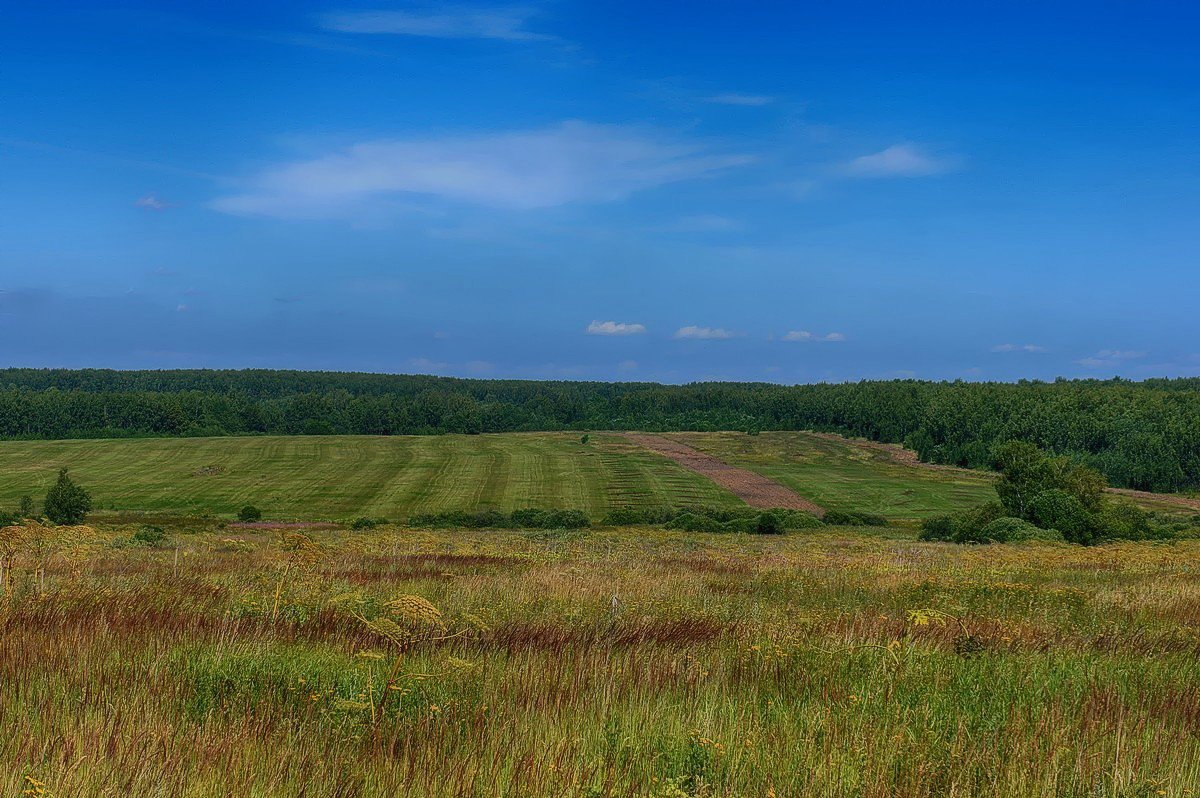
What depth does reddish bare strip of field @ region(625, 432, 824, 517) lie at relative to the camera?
292 feet

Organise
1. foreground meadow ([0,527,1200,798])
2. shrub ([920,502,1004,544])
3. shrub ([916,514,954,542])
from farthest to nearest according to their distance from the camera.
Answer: shrub ([916,514,954,542])
shrub ([920,502,1004,544])
foreground meadow ([0,527,1200,798])

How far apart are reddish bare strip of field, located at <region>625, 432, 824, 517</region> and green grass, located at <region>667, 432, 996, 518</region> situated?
2.26m

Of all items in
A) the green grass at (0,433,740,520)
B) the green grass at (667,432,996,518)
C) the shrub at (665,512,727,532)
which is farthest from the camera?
the green grass at (667,432,996,518)

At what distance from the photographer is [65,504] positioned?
6538cm

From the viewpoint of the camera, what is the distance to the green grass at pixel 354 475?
89250mm

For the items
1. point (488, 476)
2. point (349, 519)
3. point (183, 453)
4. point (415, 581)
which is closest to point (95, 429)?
point (183, 453)

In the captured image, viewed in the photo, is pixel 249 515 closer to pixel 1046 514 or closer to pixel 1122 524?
pixel 1046 514

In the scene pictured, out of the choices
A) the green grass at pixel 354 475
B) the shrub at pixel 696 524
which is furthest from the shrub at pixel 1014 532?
the green grass at pixel 354 475

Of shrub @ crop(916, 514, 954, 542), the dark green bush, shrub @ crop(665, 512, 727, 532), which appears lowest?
the dark green bush

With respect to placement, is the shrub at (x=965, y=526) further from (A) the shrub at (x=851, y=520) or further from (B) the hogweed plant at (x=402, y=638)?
(B) the hogweed plant at (x=402, y=638)

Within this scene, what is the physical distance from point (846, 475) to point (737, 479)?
761 inches

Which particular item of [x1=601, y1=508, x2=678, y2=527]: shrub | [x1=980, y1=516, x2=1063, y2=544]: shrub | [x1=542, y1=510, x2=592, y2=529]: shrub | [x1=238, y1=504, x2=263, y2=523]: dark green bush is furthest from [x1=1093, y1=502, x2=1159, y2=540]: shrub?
[x1=238, y1=504, x2=263, y2=523]: dark green bush

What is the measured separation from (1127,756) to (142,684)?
220 inches

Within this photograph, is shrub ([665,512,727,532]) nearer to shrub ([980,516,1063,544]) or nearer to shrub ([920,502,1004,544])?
shrub ([920,502,1004,544])
